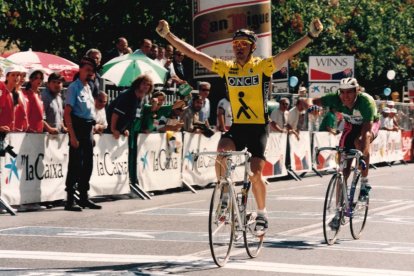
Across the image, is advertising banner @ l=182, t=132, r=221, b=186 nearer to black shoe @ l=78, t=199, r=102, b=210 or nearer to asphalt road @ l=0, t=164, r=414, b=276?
asphalt road @ l=0, t=164, r=414, b=276

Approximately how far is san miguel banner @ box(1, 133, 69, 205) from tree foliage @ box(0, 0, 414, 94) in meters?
14.0

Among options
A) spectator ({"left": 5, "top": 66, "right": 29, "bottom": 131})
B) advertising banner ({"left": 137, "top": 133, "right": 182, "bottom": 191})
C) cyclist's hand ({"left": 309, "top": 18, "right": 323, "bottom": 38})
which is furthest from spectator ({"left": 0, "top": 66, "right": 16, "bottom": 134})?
cyclist's hand ({"left": 309, "top": 18, "right": 323, "bottom": 38})

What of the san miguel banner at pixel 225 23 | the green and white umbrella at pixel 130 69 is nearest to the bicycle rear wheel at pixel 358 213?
the green and white umbrella at pixel 130 69

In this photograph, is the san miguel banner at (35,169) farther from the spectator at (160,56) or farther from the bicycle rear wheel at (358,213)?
the spectator at (160,56)

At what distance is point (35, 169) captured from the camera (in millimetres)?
16125

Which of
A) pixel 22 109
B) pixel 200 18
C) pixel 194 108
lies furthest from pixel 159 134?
pixel 200 18

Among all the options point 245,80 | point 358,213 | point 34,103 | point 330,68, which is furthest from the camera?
point 330,68

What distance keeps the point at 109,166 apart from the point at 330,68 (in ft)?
38.7

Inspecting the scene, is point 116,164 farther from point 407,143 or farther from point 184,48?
point 407,143

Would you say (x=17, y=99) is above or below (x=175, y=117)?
above

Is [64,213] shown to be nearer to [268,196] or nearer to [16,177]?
[16,177]

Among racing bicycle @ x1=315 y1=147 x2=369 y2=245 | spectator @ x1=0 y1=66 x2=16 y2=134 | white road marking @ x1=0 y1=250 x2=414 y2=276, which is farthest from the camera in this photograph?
spectator @ x1=0 y1=66 x2=16 y2=134

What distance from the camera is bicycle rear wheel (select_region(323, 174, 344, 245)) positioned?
1202 centimetres

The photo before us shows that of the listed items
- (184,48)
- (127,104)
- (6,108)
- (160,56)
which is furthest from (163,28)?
(160,56)
